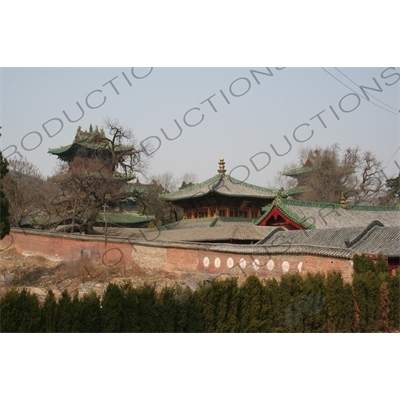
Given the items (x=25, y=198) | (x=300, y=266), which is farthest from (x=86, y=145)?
(x=300, y=266)

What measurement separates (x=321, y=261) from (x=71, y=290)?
26.6 ft

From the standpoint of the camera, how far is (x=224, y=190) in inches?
938

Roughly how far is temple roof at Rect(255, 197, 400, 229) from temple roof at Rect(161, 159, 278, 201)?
3161 mm

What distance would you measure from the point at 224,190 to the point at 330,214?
5082 mm

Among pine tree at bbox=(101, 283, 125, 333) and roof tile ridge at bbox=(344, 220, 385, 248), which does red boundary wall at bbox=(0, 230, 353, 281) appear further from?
pine tree at bbox=(101, 283, 125, 333)

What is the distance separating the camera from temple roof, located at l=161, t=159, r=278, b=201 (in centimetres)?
2372

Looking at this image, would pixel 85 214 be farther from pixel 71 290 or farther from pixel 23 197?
pixel 71 290

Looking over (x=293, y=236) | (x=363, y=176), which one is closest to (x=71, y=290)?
(x=293, y=236)

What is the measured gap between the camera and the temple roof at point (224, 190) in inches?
934

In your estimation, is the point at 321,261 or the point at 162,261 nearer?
the point at 321,261

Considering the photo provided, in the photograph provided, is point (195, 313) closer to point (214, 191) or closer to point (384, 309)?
point (384, 309)

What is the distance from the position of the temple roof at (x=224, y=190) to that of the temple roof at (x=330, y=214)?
124 inches

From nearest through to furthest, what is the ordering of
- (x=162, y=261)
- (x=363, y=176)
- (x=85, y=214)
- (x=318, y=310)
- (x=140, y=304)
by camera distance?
(x=140, y=304)
(x=318, y=310)
(x=162, y=261)
(x=85, y=214)
(x=363, y=176)

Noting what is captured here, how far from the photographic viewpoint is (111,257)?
799 inches
